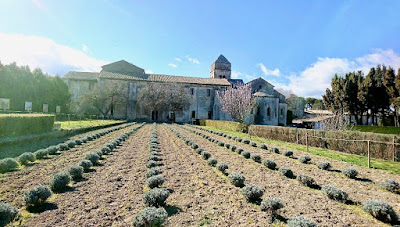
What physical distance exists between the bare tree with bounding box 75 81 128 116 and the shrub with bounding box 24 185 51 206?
36215 mm

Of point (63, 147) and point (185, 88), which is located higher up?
point (185, 88)

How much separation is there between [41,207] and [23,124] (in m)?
10.2

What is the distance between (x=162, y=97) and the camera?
1656 inches

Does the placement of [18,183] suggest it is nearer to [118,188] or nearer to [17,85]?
[118,188]

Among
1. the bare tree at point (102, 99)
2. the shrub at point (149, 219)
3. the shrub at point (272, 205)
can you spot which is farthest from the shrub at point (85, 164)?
the bare tree at point (102, 99)

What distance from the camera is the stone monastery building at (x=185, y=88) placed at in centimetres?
4298

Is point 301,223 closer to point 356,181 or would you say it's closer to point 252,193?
point 252,193

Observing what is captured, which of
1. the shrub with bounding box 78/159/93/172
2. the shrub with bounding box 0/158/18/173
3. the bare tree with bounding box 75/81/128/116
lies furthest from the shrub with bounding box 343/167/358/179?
the bare tree with bounding box 75/81/128/116

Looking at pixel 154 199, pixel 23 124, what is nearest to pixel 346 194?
pixel 154 199

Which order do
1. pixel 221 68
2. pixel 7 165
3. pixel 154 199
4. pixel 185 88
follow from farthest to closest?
pixel 221 68
pixel 185 88
pixel 7 165
pixel 154 199

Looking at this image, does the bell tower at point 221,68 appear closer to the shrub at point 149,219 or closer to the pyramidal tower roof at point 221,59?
the pyramidal tower roof at point 221,59

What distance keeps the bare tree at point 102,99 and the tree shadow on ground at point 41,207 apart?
3629 centimetres

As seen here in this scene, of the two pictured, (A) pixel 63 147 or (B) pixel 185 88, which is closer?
(A) pixel 63 147

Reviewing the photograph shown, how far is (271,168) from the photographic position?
7.63 meters
